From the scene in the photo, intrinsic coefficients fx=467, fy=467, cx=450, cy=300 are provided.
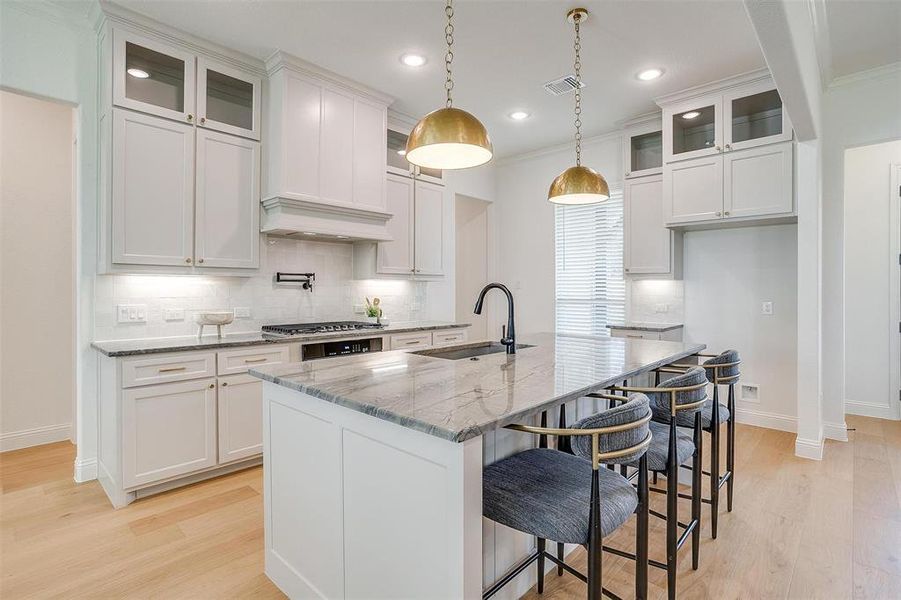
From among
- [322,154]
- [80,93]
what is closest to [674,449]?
[322,154]

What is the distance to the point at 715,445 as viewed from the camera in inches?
92.0

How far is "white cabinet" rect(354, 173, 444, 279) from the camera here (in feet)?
14.3

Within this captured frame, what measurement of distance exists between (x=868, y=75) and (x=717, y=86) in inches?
42.7

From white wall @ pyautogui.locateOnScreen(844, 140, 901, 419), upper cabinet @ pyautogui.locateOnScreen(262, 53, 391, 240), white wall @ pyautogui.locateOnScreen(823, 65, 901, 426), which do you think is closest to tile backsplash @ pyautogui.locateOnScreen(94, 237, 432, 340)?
upper cabinet @ pyautogui.locateOnScreen(262, 53, 391, 240)

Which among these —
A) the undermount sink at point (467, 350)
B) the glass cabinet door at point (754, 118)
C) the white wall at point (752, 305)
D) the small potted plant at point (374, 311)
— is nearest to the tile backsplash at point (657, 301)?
the white wall at point (752, 305)

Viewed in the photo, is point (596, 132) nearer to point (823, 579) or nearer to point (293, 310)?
point (293, 310)

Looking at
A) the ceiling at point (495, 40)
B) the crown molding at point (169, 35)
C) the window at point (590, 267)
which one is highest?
the ceiling at point (495, 40)

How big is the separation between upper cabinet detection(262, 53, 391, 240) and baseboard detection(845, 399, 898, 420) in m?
4.88

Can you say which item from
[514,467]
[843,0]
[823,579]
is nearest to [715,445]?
[823,579]

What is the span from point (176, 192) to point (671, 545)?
337cm

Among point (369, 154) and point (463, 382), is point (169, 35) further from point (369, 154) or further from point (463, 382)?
point (463, 382)

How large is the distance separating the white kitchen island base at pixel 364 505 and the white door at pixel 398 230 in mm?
2550

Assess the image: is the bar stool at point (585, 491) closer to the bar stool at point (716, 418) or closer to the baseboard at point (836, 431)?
the bar stool at point (716, 418)

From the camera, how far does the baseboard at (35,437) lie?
3.54m
